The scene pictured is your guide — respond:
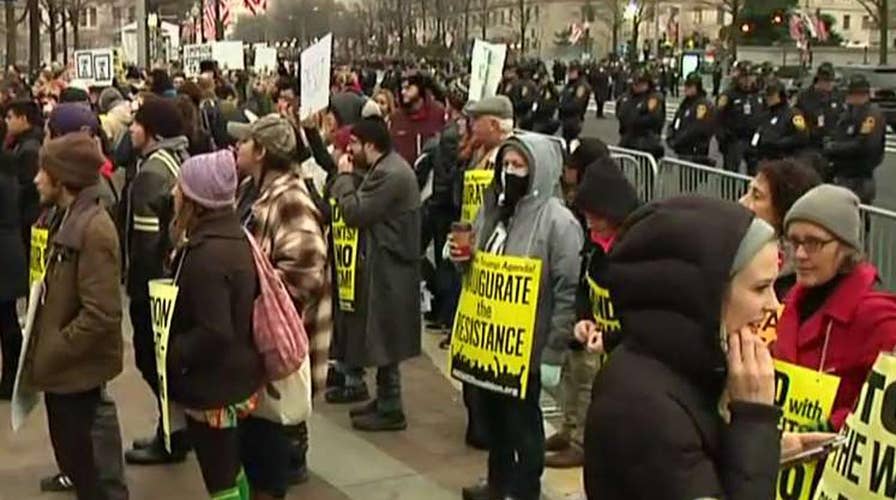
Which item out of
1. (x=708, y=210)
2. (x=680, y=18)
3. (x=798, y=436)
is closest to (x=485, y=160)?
(x=798, y=436)

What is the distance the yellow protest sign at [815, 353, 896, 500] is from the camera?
11.3 ft

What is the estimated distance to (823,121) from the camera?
15289 millimetres

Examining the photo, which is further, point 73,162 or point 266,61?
point 266,61

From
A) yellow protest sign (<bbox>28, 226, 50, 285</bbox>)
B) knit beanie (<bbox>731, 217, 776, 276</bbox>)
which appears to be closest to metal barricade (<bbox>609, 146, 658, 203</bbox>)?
yellow protest sign (<bbox>28, 226, 50, 285</bbox>)

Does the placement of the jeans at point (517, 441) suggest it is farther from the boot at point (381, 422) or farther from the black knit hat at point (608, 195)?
the boot at point (381, 422)

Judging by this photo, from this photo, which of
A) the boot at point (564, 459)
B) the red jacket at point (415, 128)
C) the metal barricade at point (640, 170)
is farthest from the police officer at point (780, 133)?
the boot at point (564, 459)

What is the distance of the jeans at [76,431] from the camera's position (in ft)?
18.1

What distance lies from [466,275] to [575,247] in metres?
0.61

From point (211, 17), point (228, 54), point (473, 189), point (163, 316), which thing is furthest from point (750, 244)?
point (211, 17)

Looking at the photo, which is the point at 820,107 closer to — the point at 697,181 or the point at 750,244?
the point at 697,181

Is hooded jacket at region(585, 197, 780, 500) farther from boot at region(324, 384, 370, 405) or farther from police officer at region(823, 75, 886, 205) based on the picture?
police officer at region(823, 75, 886, 205)

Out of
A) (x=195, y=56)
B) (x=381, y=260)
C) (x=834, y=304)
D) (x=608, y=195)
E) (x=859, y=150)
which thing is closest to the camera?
(x=834, y=304)

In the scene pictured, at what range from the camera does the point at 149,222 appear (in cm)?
668

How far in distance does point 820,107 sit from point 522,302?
434 inches
